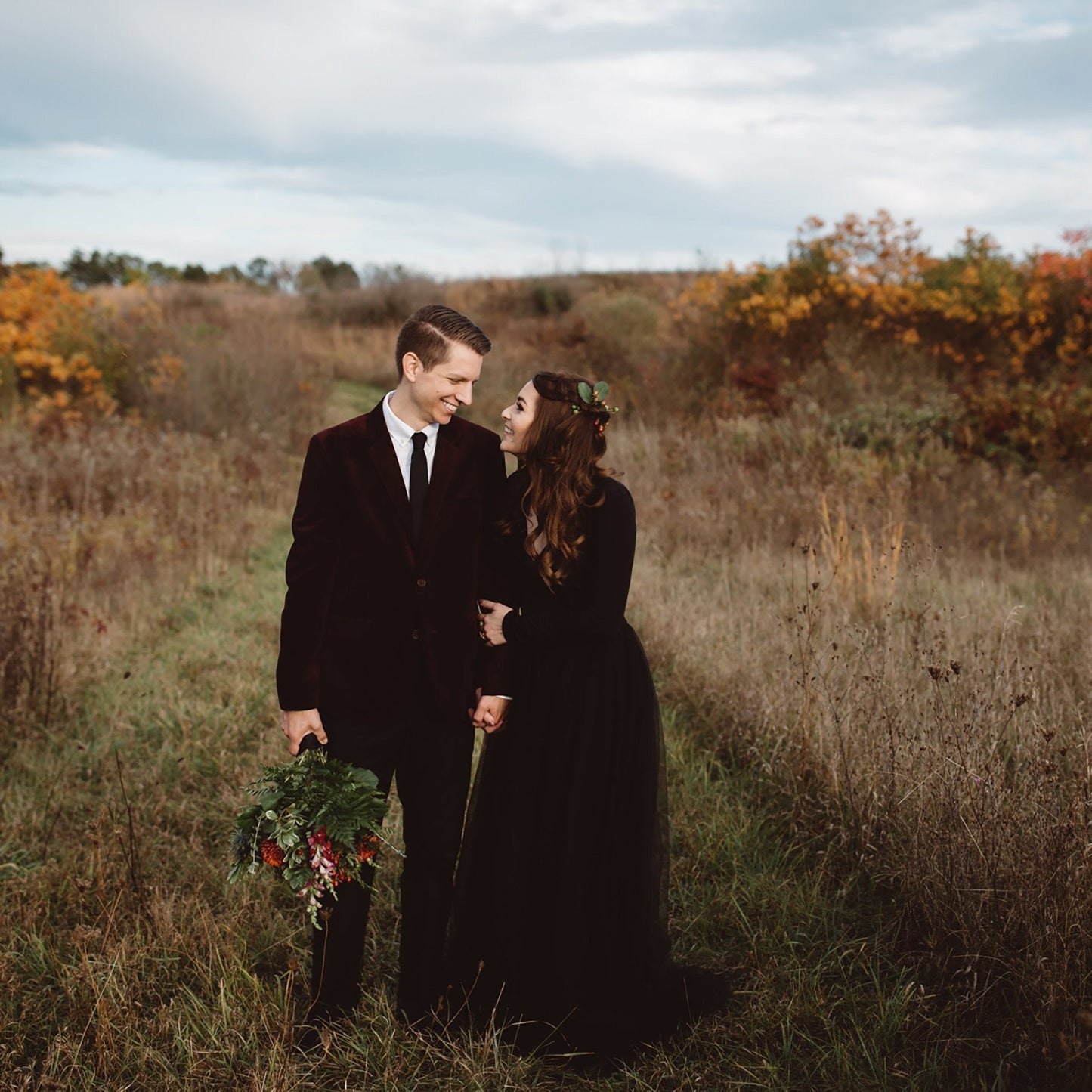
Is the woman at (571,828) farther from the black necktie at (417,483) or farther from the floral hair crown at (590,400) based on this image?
the black necktie at (417,483)

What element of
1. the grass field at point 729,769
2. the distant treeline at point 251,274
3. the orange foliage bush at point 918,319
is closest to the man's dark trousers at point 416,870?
the grass field at point 729,769

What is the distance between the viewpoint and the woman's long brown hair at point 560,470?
8.08ft

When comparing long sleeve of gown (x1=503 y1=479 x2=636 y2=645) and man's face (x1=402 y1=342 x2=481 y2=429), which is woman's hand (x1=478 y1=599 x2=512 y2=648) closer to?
long sleeve of gown (x1=503 y1=479 x2=636 y2=645)

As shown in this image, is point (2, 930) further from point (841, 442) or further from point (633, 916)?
point (841, 442)

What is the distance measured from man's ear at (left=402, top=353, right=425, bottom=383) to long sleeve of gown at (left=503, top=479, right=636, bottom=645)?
600mm

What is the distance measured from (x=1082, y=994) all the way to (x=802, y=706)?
1.52 m

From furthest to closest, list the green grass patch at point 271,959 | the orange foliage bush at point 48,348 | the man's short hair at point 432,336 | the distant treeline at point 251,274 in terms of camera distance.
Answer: the distant treeline at point 251,274 → the orange foliage bush at point 48,348 → the green grass patch at point 271,959 → the man's short hair at point 432,336

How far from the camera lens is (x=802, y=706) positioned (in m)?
3.78

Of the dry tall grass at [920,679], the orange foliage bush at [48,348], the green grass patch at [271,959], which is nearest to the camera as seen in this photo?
the green grass patch at [271,959]

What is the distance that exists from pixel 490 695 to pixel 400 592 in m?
0.41

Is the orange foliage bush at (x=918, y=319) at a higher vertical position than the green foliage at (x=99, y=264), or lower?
lower

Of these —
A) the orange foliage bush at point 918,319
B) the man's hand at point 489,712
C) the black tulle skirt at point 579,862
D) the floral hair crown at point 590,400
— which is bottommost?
the black tulle skirt at point 579,862

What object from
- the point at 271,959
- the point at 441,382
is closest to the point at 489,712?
the point at 441,382

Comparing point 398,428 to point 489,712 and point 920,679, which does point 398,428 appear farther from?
point 920,679
